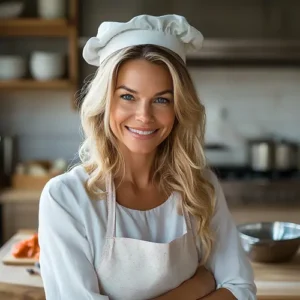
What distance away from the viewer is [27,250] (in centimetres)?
202

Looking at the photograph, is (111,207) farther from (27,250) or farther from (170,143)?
(27,250)

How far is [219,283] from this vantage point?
1.59 metres

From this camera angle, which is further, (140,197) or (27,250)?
(27,250)

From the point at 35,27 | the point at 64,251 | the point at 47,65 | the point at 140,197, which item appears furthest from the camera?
the point at 35,27

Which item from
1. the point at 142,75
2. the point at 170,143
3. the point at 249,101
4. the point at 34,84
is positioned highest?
the point at 142,75

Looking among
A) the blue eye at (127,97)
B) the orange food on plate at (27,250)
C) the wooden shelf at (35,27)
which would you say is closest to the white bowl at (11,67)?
the wooden shelf at (35,27)

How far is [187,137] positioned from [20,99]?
8.38ft

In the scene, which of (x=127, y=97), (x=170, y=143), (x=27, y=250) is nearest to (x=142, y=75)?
(x=127, y=97)

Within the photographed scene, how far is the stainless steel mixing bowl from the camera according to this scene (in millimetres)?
1896

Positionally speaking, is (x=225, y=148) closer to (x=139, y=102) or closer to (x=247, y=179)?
(x=247, y=179)

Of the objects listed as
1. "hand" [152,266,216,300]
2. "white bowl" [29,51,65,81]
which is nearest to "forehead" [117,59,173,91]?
"hand" [152,266,216,300]

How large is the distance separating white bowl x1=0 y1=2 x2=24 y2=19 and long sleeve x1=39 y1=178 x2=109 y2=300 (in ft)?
8.06

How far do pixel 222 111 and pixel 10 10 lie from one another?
4.99 ft

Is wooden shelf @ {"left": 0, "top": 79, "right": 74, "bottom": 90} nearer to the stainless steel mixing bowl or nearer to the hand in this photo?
the stainless steel mixing bowl
